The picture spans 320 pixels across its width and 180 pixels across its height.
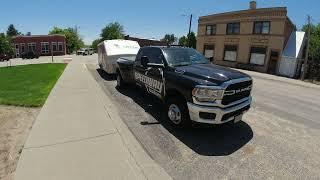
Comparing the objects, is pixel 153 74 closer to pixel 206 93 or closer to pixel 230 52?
pixel 206 93

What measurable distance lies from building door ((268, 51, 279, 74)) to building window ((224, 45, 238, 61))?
547cm

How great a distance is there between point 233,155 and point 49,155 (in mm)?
3545

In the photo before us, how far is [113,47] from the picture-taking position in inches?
607

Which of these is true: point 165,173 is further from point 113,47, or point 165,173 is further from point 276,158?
point 113,47

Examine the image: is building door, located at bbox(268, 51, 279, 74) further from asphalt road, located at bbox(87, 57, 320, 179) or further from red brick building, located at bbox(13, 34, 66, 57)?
red brick building, located at bbox(13, 34, 66, 57)

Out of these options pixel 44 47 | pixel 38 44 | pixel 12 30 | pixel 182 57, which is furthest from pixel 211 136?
pixel 12 30

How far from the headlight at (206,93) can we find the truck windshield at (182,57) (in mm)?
1630

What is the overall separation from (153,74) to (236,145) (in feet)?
10.4

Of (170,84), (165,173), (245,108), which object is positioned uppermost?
(170,84)

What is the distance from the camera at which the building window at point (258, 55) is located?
104 feet

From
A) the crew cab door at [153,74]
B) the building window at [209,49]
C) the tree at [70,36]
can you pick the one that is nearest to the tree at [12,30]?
the tree at [70,36]

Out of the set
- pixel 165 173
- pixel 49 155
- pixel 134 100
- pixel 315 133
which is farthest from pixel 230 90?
pixel 134 100

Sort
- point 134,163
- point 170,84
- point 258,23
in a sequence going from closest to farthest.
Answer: point 134,163, point 170,84, point 258,23

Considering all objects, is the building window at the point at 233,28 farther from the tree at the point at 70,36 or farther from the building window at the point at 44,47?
the tree at the point at 70,36
